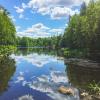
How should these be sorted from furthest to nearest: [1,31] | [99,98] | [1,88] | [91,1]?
[1,31] < [91,1] < [1,88] < [99,98]

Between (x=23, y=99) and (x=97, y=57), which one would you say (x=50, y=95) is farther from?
(x=97, y=57)

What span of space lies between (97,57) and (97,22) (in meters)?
9.31

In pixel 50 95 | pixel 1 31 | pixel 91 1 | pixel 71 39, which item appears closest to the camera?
pixel 50 95

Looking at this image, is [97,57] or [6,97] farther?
[97,57]

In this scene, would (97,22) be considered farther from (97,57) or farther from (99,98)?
(99,98)

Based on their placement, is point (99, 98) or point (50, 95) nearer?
point (99, 98)

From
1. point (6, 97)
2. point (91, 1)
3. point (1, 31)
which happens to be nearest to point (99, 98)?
point (6, 97)

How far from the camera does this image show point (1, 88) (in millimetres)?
26641

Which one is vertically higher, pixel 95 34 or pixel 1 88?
pixel 95 34

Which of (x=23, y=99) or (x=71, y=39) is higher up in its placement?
(x=71, y=39)

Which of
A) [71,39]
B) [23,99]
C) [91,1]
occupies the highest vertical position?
[91,1]

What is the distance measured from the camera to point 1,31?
78438 millimetres

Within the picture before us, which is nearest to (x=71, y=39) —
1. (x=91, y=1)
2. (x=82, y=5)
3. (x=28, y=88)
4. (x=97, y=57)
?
(x=82, y=5)

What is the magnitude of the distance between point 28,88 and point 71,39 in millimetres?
68339
